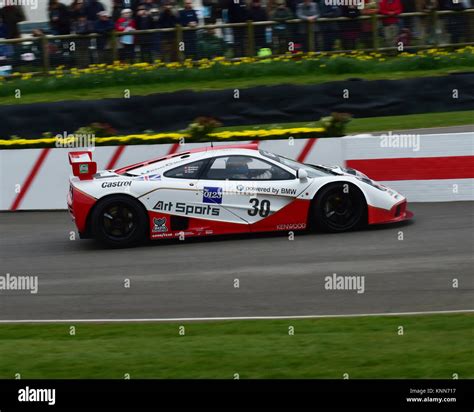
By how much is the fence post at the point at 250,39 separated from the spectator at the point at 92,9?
10.2 ft

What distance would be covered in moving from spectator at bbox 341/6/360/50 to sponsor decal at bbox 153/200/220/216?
952cm

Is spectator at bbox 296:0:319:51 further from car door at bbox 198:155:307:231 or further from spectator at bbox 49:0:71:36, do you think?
car door at bbox 198:155:307:231

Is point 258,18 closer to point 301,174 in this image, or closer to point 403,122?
point 403,122

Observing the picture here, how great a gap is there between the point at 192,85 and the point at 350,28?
3551 mm

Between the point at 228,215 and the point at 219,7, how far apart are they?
9399 millimetres

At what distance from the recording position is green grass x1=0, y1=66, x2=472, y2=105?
21.4 m

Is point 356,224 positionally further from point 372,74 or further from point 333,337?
point 372,74

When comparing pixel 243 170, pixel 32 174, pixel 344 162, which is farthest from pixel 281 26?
pixel 243 170

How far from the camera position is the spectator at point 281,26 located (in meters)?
22.0

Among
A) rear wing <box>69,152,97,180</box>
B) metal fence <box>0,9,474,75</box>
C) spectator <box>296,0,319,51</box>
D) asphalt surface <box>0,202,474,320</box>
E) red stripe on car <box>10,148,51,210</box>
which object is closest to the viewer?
asphalt surface <box>0,202,474,320</box>

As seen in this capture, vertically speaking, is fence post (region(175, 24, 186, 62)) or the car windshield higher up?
fence post (region(175, 24, 186, 62))

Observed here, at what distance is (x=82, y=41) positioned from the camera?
22109mm

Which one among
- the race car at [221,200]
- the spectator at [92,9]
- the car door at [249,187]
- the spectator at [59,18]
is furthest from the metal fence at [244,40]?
the car door at [249,187]

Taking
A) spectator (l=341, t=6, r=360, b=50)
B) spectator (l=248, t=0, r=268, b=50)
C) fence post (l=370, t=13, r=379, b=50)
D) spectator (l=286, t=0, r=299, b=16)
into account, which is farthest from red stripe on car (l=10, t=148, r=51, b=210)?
fence post (l=370, t=13, r=379, b=50)
